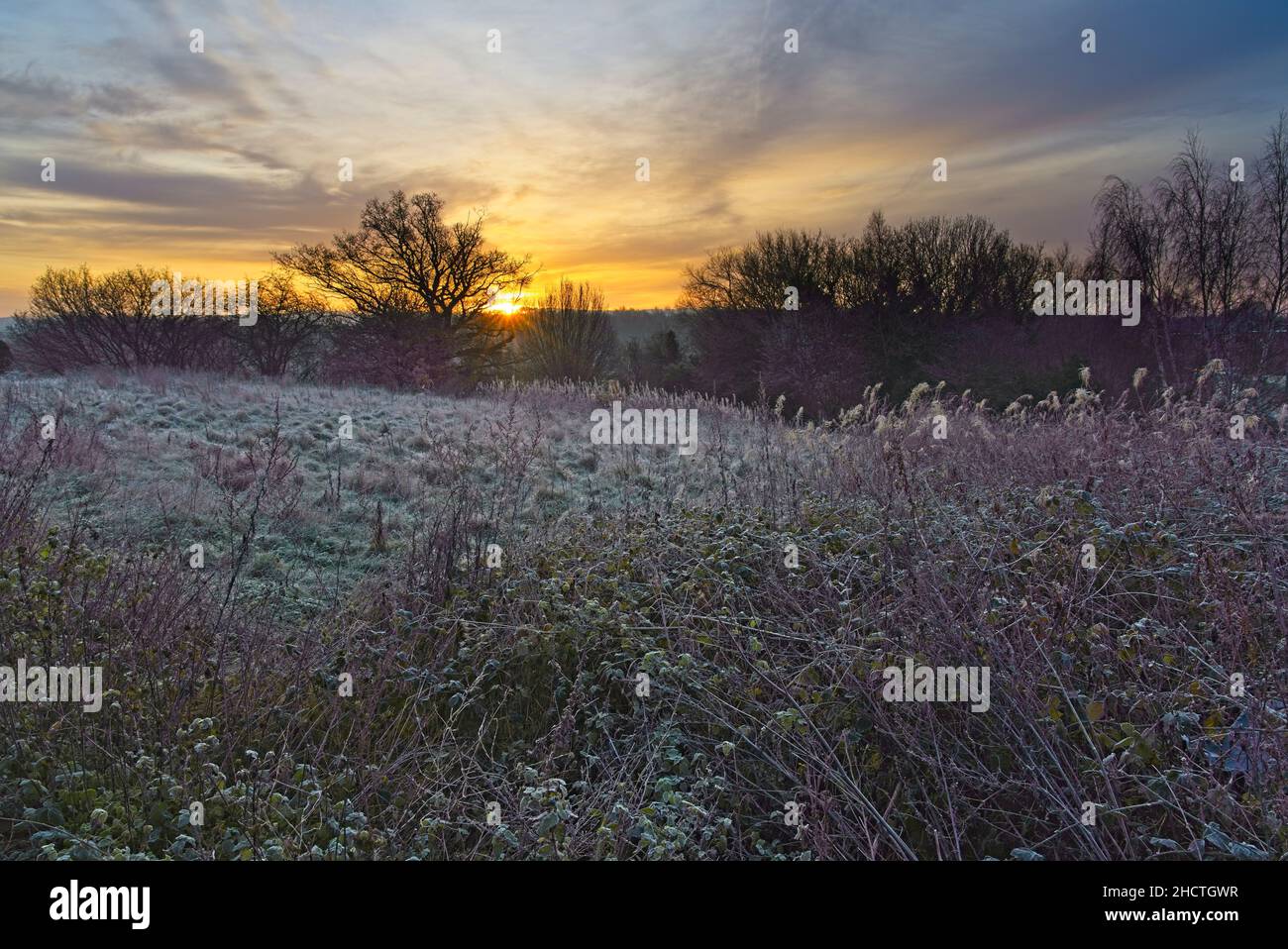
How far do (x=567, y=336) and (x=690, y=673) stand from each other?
35.1 m

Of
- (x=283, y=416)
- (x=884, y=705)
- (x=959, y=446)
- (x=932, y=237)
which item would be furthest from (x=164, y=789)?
(x=932, y=237)

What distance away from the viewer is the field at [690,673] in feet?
9.73

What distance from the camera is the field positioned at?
297 centimetres

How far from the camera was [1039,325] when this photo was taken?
107 feet
